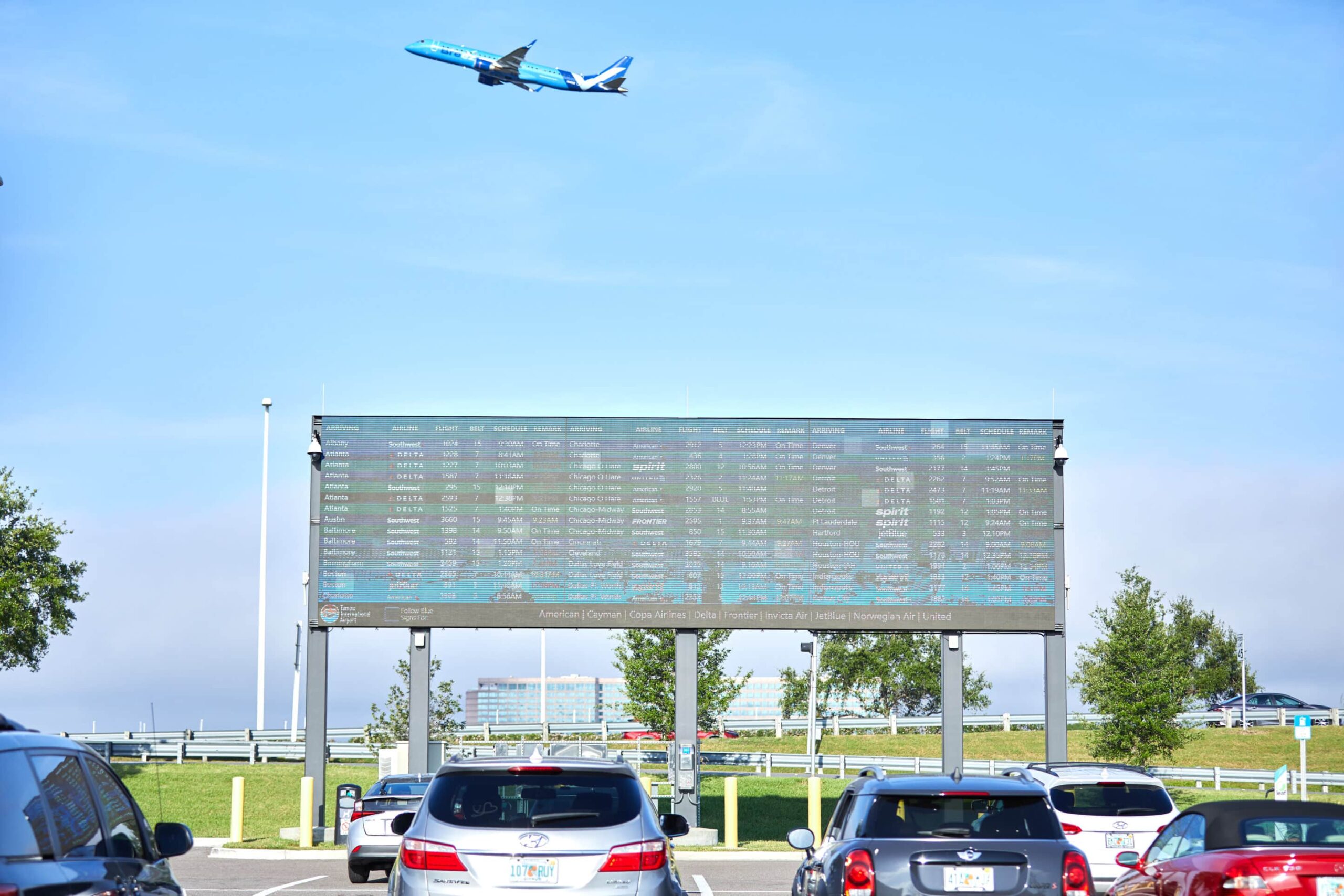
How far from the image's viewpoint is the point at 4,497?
45719mm

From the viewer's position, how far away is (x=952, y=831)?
1009 centimetres

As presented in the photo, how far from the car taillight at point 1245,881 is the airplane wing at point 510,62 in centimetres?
5626

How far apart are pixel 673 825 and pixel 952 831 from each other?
2249mm

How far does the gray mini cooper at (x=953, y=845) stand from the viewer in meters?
9.82

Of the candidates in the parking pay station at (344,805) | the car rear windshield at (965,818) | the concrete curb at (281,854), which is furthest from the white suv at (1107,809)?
the parking pay station at (344,805)

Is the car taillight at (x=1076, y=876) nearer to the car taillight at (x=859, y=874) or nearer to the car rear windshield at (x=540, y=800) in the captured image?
the car taillight at (x=859, y=874)

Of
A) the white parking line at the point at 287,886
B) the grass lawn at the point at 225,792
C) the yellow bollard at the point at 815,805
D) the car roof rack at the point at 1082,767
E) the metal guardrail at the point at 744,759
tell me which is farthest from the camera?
the metal guardrail at the point at 744,759

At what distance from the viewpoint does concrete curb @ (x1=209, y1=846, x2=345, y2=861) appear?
27.0 meters

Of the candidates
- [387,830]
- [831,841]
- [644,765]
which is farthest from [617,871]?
[644,765]

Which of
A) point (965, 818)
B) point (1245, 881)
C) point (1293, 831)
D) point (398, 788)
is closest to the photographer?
point (1245, 881)

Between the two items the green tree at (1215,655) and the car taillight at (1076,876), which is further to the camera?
the green tree at (1215,655)

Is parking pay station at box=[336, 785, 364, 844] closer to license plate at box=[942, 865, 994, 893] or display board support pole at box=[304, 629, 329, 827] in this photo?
display board support pole at box=[304, 629, 329, 827]

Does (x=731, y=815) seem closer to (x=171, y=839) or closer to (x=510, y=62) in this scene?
(x=171, y=839)

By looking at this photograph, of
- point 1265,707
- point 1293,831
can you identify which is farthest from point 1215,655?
point 1293,831
